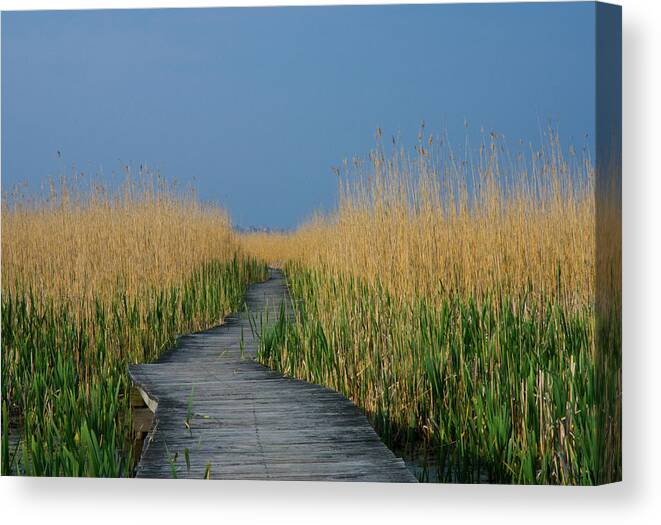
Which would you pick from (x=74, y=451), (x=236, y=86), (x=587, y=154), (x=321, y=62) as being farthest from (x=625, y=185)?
(x=74, y=451)

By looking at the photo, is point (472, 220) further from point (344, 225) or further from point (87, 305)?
point (87, 305)

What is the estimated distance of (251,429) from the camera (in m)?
3.79

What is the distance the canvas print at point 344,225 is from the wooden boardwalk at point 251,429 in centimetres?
1

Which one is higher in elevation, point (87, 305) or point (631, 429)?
point (87, 305)

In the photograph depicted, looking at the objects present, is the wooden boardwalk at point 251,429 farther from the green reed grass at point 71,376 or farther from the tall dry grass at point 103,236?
the tall dry grass at point 103,236

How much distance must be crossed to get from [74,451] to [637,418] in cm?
216

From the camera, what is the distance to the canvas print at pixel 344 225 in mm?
3611

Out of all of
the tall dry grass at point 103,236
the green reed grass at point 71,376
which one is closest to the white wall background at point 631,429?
the green reed grass at point 71,376

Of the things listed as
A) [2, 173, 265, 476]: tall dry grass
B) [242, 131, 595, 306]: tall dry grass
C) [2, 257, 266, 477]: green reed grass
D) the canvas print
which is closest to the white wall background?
the canvas print

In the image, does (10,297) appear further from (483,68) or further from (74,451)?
(483,68)

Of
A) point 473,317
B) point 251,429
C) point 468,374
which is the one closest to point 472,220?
point 473,317

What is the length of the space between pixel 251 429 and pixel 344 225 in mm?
1142

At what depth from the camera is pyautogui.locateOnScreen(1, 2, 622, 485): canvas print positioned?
3.61m

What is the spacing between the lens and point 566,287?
12.3 ft
